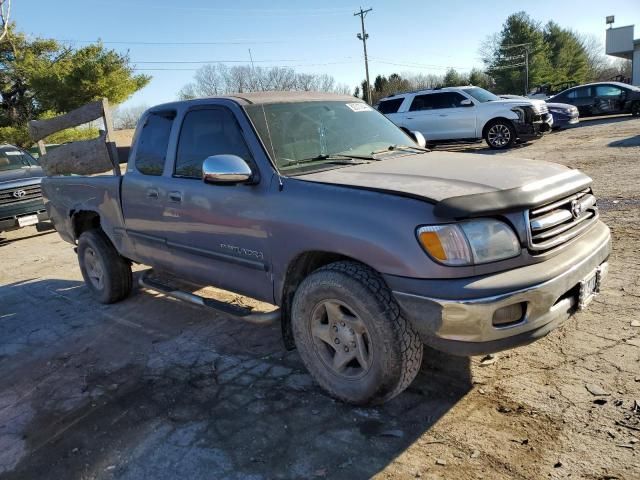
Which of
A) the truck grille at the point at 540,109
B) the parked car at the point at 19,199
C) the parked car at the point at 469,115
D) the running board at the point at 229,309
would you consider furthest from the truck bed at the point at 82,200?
the truck grille at the point at 540,109

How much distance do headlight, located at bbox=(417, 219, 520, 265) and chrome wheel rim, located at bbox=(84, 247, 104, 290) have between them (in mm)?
4037

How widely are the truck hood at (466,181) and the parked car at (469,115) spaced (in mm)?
10589

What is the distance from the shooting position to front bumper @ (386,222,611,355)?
7.93 feet

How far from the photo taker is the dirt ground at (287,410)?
2.53 metres

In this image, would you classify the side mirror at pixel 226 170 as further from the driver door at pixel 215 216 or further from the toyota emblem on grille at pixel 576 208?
the toyota emblem on grille at pixel 576 208

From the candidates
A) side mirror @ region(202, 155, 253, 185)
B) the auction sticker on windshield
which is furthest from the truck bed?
the auction sticker on windshield

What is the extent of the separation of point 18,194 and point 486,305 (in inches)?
398

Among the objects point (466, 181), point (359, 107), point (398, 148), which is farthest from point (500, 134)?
point (466, 181)

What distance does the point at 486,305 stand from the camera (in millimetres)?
2396

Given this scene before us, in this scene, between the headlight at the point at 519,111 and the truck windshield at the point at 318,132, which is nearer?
the truck windshield at the point at 318,132

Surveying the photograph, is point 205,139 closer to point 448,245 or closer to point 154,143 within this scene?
point 154,143

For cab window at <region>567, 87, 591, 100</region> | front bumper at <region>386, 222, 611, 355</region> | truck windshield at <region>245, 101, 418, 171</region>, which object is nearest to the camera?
front bumper at <region>386, 222, 611, 355</region>

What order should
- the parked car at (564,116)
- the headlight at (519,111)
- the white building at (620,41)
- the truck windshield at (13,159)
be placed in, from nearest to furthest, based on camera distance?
the truck windshield at (13,159)
the headlight at (519,111)
the parked car at (564,116)
the white building at (620,41)

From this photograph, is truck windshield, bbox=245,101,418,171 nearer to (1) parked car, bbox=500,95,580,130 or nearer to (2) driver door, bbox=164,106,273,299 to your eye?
(2) driver door, bbox=164,106,273,299
